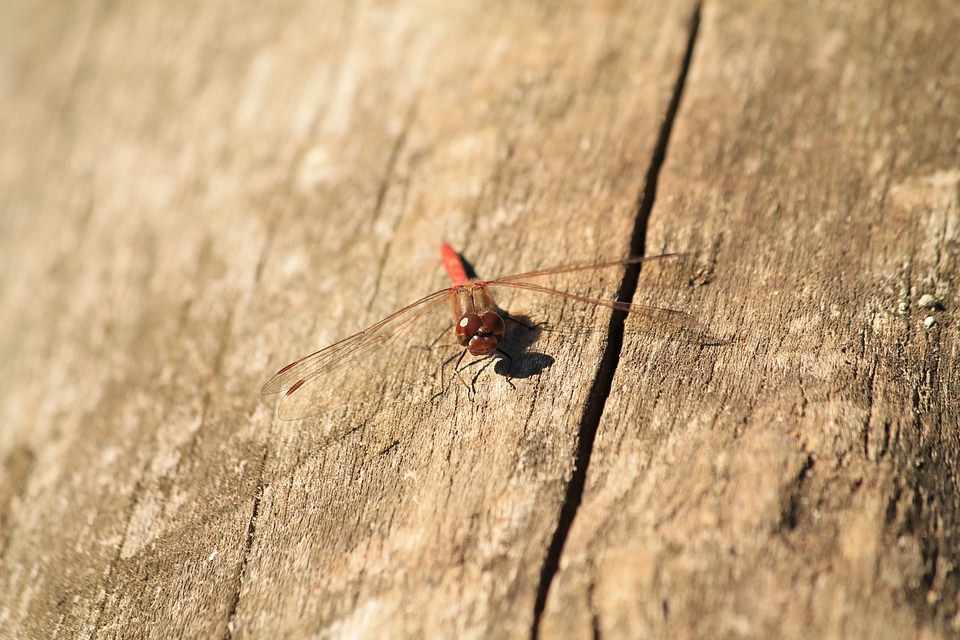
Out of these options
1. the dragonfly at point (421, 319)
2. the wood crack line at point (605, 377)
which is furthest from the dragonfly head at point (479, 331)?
the wood crack line at point (605, 377)

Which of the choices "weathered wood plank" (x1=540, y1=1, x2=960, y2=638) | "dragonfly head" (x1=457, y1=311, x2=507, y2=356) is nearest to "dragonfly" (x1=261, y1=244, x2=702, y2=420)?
"dragonfly head" (x1=457, y1=311, x2=507, y2=356)

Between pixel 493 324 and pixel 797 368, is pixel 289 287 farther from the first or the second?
pixel 797 368

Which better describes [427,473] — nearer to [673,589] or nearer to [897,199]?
[673,589]

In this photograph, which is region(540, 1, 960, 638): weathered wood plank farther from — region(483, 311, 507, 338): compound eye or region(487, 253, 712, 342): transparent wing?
region(483, 311, 507, 338): compound eye

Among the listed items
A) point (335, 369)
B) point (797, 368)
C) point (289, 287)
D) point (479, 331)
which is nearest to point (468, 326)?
point (479, 331)

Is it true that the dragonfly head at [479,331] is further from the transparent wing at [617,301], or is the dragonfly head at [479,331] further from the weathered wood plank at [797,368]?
the weathered wood plank at [797,368]
